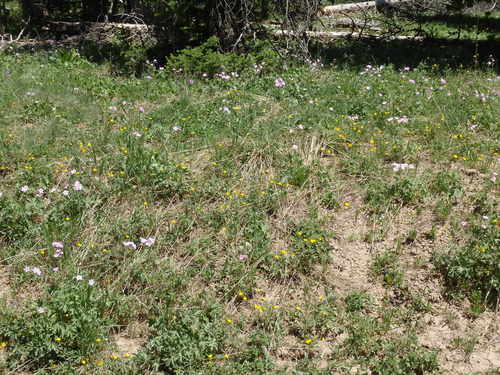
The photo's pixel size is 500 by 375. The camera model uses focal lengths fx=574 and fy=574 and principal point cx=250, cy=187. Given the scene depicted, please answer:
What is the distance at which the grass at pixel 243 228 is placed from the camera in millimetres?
4016

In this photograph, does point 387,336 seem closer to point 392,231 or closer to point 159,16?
point 392,231

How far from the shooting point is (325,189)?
5449 mm

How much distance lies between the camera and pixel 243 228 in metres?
4.97

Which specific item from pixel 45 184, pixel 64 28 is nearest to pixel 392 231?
pixel 45 184

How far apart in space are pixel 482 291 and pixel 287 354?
5.36 feet

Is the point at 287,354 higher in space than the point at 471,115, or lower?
lower

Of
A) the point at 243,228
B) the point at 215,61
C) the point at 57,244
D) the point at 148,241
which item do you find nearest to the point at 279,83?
the point at 215,61

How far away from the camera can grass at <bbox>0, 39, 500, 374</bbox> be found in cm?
402

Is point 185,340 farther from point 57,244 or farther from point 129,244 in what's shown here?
point 57,244

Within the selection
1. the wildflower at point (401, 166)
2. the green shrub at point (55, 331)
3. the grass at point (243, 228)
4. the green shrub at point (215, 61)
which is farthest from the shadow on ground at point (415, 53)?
the green shrub at point (55, 331)

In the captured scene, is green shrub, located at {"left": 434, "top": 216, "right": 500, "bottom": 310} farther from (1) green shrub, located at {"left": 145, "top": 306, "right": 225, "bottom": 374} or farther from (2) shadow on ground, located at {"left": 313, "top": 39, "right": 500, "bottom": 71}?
(2) shadow on ground, located at {"left": 313, "top": 39, "right": 500, "bottom": 71}

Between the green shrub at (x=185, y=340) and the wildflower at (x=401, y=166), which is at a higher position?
the wildflower at (x=401, y=166)

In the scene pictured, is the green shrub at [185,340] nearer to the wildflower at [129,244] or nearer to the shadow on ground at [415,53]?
the wildflower at [129,244]

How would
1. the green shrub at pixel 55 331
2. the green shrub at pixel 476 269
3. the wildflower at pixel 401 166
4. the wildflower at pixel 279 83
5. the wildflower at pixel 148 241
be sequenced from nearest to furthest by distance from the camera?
the green shrub at pixel 55 331 < the green shrub at pixel 476 269 < the wildflower at pixel 148 241 < the wildflower at pixel 401 166 < the wildflower at pixel 279 83
